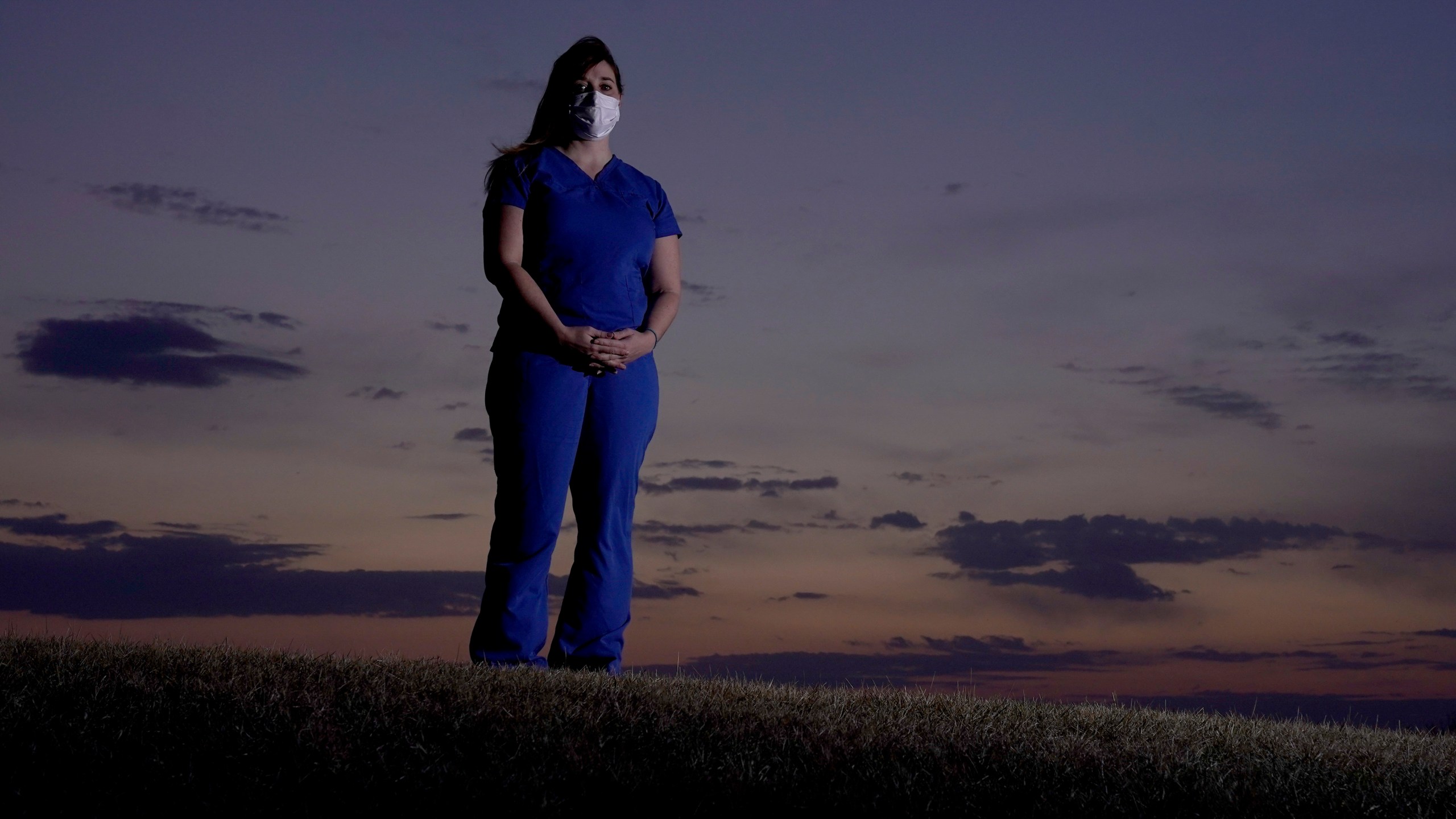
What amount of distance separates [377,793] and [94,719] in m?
1.68

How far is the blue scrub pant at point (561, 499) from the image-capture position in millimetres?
7582

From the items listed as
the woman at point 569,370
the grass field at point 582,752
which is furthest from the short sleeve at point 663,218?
the grass field at point 582,752

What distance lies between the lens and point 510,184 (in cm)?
771

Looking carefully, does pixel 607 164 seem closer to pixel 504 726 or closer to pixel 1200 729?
pixel 504 726

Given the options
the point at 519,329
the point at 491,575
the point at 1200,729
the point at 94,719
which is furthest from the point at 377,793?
the point at 1200,729

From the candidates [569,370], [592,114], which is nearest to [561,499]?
[569,370]

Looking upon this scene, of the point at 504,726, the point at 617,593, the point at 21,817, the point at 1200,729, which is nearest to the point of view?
the point at 21,817

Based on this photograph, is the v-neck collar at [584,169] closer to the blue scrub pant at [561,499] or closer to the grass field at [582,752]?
the blue scrub pant at [561,499]

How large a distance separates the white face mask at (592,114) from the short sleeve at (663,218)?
0.54 meters

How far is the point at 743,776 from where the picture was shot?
5.25 metres

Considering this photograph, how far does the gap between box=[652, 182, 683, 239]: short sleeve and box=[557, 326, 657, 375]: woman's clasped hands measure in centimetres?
75

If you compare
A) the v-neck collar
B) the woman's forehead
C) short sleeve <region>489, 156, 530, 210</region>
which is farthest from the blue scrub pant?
the woman's forehead

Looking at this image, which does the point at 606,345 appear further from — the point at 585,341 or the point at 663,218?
the point at 663,218

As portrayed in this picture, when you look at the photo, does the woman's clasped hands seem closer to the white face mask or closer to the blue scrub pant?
the blue scrub pant
